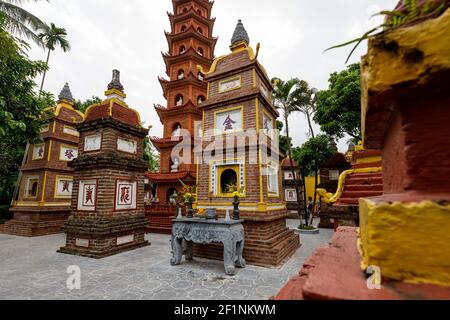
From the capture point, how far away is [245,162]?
7.15m

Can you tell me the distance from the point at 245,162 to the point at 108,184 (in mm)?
4836

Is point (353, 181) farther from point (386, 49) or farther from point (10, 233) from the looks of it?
point (10, 233)

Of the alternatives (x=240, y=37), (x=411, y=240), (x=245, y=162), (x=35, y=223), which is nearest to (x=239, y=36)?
(x=240, y=37)

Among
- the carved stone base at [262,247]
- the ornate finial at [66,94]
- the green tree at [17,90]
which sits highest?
the ornate finial at [66,94]

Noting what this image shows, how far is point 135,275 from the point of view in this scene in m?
5.36

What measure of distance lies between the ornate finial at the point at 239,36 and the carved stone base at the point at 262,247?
680 cm

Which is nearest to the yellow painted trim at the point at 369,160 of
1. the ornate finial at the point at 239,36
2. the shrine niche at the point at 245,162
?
the shrine niche at the point at 245,162

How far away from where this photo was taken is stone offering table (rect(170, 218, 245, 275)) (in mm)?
5668

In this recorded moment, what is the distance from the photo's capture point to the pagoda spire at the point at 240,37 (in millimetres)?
8498

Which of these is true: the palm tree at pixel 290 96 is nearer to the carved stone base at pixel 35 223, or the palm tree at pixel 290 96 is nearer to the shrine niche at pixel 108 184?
the shrine niche at pixel 108 184

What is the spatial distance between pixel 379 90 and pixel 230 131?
6.95 m

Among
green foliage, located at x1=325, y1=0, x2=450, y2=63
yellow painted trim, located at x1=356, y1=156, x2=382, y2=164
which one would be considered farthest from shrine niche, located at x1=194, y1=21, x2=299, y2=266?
green foliage, located at x1=325, y1=0, x2=450, y2=63

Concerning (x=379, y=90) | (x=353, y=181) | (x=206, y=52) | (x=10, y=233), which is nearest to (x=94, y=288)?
(x=353, y=181)

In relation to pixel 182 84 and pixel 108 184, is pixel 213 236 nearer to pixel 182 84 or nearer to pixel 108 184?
pixel 108 184
